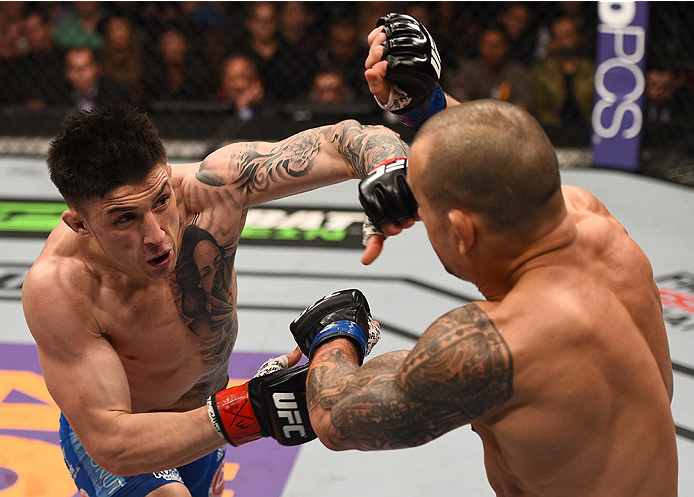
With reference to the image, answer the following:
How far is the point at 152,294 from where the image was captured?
168 cm

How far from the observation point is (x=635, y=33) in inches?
197

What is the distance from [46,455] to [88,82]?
3932 mm

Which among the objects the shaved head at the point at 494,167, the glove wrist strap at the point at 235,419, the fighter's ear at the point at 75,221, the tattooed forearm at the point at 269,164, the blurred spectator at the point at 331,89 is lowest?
the blurred spectator at the point at 331,89

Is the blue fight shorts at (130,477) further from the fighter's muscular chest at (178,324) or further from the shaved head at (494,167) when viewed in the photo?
the shaved head at (494,167)

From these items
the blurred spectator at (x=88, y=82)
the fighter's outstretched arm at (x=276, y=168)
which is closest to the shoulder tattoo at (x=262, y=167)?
the fighter's outstretched arm at (x=276, y=168)

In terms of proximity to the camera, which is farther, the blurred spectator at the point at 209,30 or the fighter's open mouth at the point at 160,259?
the blurred spectator at the point at 209,30

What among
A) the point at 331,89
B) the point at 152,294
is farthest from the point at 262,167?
the point at 331,89

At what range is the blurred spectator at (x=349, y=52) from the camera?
A: 5.61 metres

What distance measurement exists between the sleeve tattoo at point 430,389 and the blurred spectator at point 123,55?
206 inches

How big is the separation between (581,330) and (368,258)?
0.41 m

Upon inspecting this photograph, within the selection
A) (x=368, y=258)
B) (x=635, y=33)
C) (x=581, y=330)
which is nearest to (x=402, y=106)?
(x=368, y=258)

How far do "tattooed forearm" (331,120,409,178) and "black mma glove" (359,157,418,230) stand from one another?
19 centimetres

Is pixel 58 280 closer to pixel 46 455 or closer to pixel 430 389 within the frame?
pixel 430 389

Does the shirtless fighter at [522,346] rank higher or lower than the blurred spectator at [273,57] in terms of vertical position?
higher
